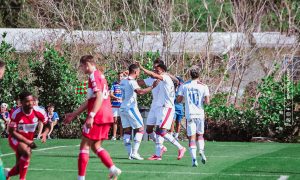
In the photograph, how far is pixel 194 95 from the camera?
54.0ft

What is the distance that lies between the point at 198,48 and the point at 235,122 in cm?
755

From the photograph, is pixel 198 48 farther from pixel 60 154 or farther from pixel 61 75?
pixel 60 154

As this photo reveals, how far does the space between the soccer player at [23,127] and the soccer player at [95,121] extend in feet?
1.76

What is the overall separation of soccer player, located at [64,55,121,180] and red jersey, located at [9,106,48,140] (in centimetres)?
45

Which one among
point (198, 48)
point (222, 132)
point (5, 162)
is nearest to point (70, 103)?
point (222, 132)

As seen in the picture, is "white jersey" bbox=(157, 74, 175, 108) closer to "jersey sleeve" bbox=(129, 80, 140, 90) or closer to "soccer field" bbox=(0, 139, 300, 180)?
"jersey sleeve" bbox=(129, 80, 140, 90)

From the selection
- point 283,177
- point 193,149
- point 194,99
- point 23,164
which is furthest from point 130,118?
point 23,164

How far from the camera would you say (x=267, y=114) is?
1024 inches

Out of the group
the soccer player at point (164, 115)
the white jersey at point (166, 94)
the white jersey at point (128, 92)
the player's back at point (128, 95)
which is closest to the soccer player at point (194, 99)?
the soccer player at point (164, 115)

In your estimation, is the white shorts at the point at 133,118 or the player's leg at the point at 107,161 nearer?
the player's leg at the point at 107,161

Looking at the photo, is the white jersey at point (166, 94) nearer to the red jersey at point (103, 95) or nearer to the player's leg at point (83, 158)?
the red jersey at point (103, 95)

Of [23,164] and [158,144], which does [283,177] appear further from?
[23,164]

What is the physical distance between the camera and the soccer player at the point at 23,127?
1280cm

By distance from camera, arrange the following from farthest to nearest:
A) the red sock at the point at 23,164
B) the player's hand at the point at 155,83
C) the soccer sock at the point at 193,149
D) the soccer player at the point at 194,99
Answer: the player's hand at the point at 155,83 < the soccer player at the point at 194,99 < the soccer sock at the point at 193,149 < the red sock at the point at 23,164
